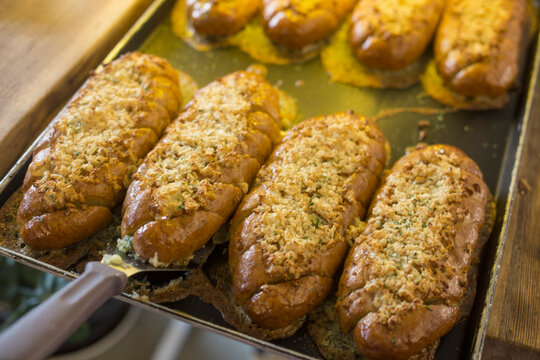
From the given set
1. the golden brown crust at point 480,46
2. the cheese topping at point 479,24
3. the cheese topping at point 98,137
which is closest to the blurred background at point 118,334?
the cheese topping at point 98,137

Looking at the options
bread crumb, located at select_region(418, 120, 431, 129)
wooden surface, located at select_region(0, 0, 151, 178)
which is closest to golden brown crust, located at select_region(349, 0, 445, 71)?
bread crumb, located at select_region(418, 120, 431, 129)

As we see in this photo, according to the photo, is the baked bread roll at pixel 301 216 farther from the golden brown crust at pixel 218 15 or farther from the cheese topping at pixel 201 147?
the golden brown crust at pixel 218 15

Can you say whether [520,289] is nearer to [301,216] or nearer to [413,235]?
[413,235]

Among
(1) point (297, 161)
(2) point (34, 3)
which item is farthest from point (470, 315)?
(2) point (34, 3)

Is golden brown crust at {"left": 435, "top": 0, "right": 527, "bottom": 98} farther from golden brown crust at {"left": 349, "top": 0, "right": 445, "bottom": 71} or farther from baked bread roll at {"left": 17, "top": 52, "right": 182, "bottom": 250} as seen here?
baked bread roll at {"left": 17, "top": 52, "right": 182, "bottom": 250}

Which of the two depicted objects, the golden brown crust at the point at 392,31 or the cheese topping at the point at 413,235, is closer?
the cheese topping at the point at 413,235

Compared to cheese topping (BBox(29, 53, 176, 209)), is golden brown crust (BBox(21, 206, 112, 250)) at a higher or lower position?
lower

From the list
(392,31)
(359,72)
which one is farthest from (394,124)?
(392,31)
